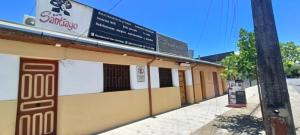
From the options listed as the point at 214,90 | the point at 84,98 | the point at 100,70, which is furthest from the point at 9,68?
the point at 214,90

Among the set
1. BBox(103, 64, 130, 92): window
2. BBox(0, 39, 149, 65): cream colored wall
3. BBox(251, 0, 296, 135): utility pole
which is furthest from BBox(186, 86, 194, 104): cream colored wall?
BBox(251, 0, 296, 135): utility pole

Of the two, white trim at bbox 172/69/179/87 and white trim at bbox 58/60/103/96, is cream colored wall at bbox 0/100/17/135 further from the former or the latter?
white trim at bbox 172/69/179/87

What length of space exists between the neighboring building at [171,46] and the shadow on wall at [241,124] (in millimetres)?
6219

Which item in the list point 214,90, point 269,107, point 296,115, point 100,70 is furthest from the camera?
point 214,90

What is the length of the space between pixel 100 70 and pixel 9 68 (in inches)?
106

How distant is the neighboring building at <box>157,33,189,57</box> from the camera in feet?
41.5

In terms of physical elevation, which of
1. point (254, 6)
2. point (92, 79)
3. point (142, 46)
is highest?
point (142, 46)

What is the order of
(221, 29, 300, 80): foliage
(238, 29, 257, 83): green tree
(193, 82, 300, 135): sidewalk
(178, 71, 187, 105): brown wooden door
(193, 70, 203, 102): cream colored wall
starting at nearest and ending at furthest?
(193, 82, 300, 135): sidewalk → (221, 29, 300, 80): foliage → (238, 29, 257, 83): green tree → (178, 71, 187, 105): brown wooden door → (193, 70, 203, 102): cream colored wall

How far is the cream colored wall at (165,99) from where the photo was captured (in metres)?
9.00

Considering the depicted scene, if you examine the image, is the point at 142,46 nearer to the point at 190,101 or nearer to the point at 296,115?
the point at 190,101

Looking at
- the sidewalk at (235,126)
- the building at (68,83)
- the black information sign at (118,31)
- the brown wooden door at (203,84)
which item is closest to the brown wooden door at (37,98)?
the building at (68,83)

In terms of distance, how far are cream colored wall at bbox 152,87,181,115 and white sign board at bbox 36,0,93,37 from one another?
4.28m

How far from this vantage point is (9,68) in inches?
181

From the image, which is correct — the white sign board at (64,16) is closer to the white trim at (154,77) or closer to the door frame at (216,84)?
the white trim at (154,77)
